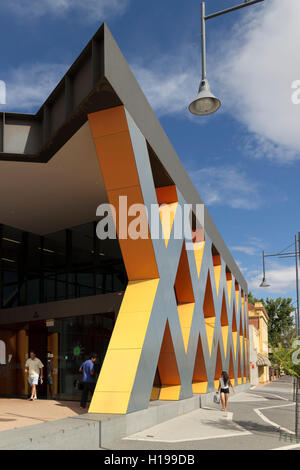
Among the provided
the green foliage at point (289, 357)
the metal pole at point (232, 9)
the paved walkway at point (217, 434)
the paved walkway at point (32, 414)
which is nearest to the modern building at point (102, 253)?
the paved walkway at point (217, 434)

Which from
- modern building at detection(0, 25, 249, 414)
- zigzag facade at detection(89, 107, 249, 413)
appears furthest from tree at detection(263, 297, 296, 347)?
zigzag facade at detection(89, 107, 249, 413)

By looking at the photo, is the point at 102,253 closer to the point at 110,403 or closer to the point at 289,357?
the point at 110,403

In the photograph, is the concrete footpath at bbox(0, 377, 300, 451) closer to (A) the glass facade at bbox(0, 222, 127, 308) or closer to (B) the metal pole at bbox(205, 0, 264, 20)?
(A) the glass facade at bbox(0, 222, 127, 308)

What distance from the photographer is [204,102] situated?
30.9ft

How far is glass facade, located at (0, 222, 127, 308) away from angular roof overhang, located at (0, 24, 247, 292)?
3.26m

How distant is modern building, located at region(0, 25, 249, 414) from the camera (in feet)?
34.1

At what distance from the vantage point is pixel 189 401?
14820mm

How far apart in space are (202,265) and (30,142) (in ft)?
30.1

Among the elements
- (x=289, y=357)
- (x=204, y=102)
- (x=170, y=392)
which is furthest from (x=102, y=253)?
(x=204, y=102)

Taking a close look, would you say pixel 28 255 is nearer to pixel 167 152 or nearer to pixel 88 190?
pixel 88 190

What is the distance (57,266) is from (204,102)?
11.7 metres

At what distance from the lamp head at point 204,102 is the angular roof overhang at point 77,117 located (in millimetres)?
1664

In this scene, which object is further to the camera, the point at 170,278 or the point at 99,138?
the point at 170,278
